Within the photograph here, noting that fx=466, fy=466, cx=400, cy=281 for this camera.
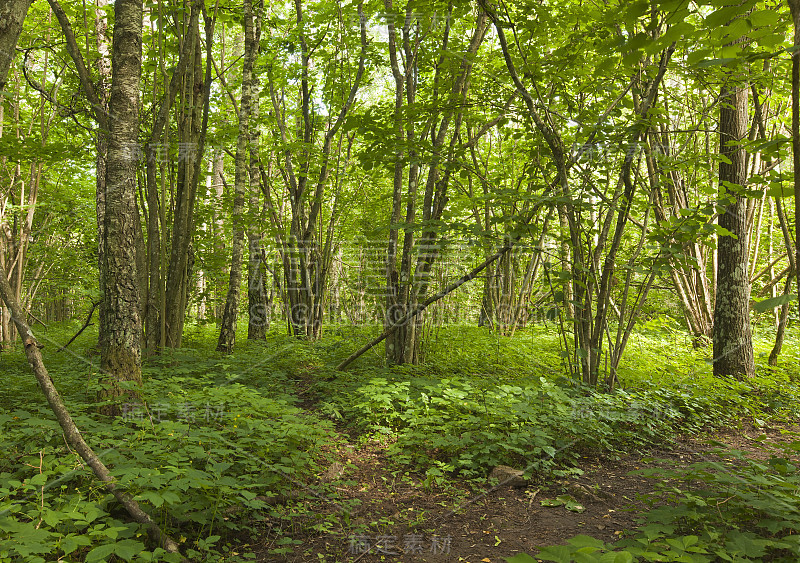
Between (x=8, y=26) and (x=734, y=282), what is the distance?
8145 millimetres

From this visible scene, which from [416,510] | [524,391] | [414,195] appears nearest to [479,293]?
[414,195]

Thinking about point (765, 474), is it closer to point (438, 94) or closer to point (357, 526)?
point (357, 526)

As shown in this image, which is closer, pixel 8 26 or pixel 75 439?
pixel 8 26

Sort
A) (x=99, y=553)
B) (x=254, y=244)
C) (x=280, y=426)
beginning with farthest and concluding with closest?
(x=254, y=244), (x=280, y=426), (x=99, y=553)

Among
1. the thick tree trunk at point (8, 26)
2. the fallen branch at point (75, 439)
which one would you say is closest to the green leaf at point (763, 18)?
the thick tree trunk at point (8, 26)

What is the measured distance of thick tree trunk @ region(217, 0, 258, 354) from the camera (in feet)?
26.0

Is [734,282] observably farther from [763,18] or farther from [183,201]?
[183,201]

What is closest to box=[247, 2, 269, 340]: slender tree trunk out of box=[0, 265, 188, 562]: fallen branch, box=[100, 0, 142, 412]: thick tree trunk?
box=[100, 0, 142, 412]: thick tree trunk

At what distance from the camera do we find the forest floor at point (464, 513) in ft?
9.38

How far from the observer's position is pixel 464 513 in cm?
338

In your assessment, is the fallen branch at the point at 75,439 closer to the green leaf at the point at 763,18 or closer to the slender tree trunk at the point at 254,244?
the green leaf at the point at 763,18

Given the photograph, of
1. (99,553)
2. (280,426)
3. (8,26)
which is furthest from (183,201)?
(99,553)

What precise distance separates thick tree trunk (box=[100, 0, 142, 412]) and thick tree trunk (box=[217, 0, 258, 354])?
12.5ft

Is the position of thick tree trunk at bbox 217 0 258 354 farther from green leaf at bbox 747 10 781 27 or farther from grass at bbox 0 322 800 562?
green leaf at bbox 747 10 781 27
